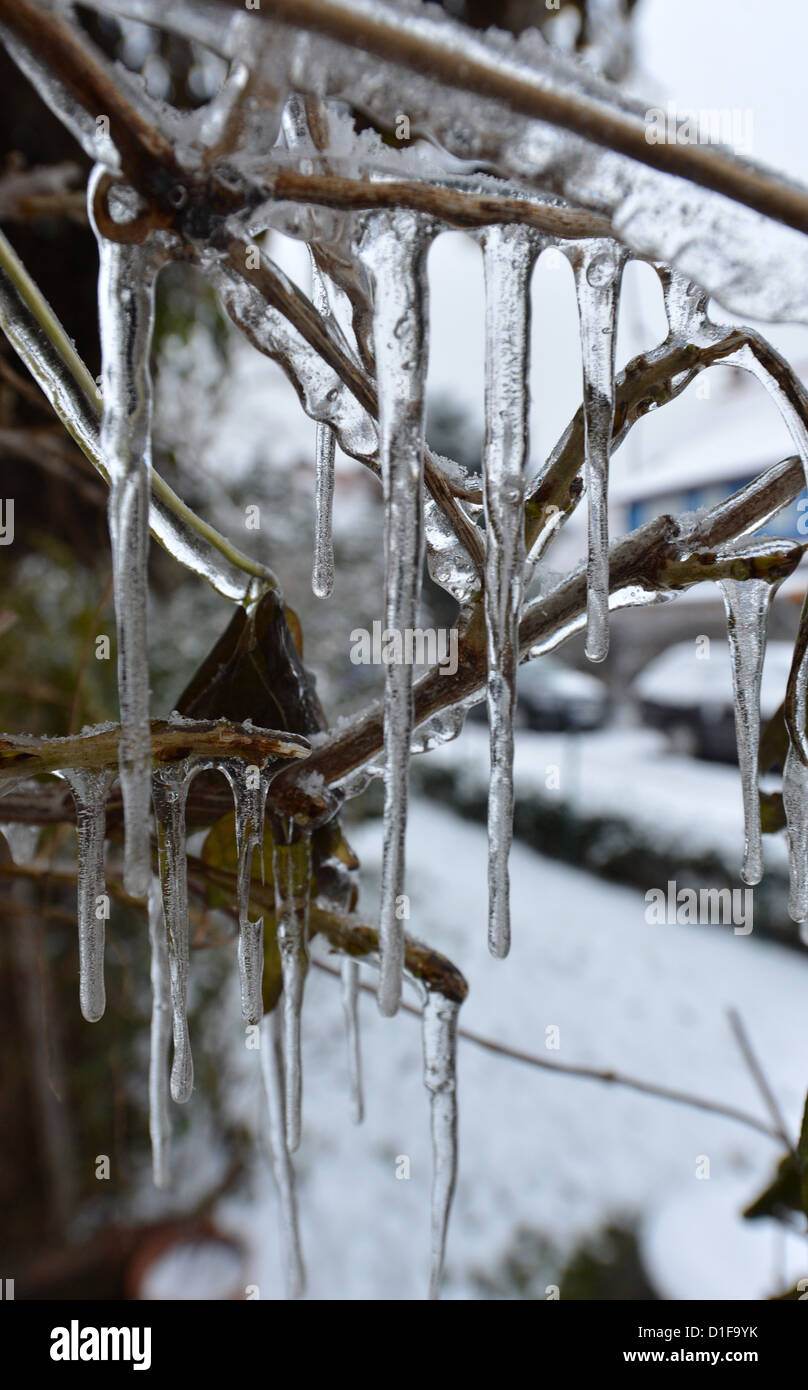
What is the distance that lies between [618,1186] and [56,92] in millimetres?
2282

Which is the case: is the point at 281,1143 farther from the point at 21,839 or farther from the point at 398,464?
the point at 398,464

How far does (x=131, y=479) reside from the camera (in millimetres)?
228

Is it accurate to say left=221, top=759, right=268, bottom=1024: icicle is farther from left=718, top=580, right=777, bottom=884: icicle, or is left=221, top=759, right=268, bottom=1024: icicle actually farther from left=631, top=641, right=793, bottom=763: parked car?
left=631, top=641, right=793, bottom=763: parked car

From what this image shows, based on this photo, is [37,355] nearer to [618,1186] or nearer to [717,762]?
[618,1186]

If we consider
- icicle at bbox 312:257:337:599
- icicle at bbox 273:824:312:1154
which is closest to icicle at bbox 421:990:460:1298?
icicle at bbox 273:824:312:1154

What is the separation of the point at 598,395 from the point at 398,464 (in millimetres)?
84

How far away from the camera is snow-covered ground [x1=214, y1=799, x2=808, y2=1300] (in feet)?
5.61

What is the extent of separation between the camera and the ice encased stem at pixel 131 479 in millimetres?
207

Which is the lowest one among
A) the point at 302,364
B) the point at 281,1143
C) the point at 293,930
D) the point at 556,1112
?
the point at 556,1112

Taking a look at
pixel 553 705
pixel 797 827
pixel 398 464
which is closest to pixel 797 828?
pixel 797 827

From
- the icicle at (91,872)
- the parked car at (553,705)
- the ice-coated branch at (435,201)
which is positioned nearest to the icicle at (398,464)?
the ice-coated branch at (435,201)

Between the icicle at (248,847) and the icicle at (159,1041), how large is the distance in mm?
55

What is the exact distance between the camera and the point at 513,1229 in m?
1.87

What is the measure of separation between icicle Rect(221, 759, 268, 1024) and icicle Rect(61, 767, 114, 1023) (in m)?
0.05
